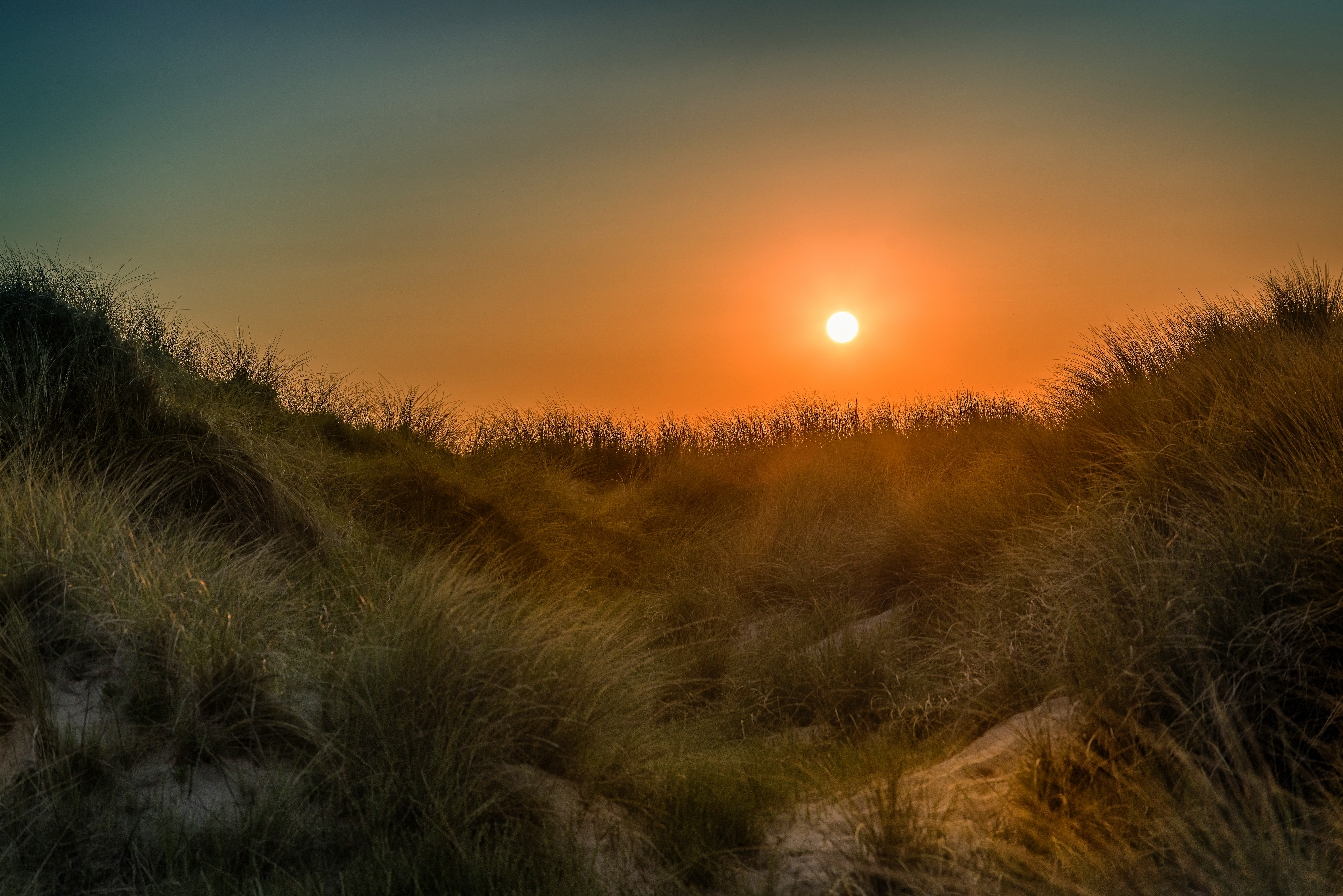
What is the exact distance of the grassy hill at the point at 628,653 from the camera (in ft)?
8.36

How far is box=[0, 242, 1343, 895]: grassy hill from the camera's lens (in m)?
2.55

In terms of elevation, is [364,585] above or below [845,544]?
below

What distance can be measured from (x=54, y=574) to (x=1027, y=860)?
3.47 metres

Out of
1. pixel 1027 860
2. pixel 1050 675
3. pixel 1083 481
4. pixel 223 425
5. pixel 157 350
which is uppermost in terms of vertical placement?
pixel 157 350

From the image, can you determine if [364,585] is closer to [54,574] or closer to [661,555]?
[54,574]

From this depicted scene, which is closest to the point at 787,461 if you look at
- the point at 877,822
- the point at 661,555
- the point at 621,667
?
the point at 661,555

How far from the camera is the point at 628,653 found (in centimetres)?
464

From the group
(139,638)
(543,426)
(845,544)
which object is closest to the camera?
(139,638)

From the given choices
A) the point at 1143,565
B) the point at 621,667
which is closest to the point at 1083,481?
the point at 1143,565

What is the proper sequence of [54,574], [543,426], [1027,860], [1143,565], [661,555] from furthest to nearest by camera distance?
[543,426] → [661,555] → [1143,565] → [54,574] → [1027,860]

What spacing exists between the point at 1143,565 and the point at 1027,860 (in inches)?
61.9

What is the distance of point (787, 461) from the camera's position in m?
10.1

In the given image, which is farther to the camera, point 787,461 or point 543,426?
point 543,426

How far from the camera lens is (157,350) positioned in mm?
5871
